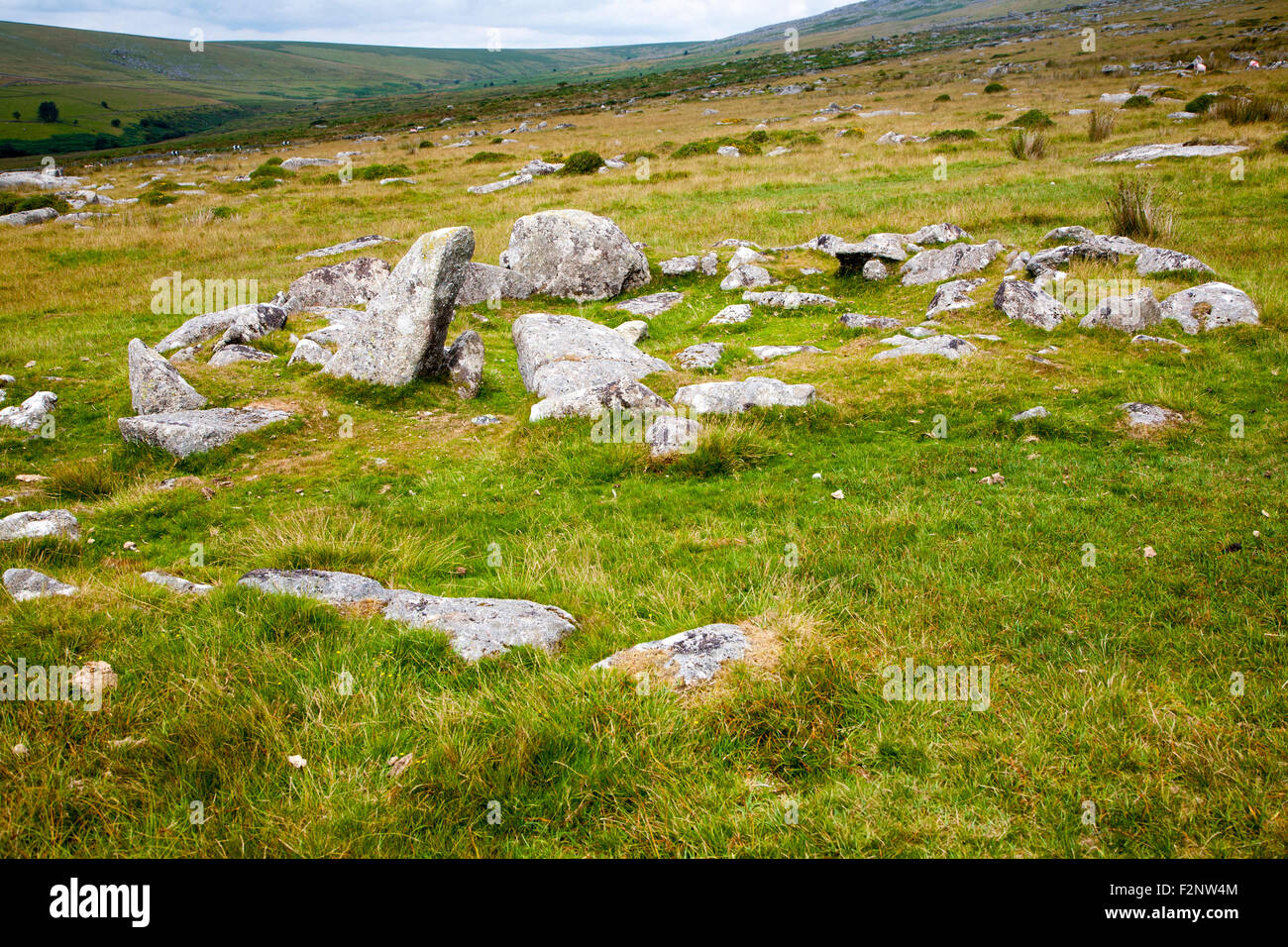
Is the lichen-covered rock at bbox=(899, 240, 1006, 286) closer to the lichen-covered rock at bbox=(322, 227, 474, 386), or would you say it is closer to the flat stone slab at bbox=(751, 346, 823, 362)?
the flat stone slab at bbox=(751, 346, 823, 362)

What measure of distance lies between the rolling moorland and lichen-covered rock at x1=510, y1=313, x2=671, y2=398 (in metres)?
0.66

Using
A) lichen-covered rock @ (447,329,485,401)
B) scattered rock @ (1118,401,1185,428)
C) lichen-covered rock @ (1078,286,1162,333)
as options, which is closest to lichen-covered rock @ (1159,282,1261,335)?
lichen-covered rock @ (1078,286,1162,333)

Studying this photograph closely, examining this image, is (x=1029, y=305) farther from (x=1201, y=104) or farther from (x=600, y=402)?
(x=1201, y=104)

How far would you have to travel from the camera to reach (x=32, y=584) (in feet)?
19.8

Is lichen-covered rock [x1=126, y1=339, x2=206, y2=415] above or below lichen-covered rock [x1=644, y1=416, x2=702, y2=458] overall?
above


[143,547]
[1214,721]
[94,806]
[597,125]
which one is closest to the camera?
[94,806]

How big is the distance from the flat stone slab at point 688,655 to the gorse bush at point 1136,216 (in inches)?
772

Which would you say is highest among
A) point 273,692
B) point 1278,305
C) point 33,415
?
point 1278,305

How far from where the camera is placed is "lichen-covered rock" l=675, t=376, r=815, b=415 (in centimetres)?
1111

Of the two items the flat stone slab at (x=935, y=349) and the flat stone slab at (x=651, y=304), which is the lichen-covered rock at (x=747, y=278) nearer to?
the flat stone slab at (x=651, y=304)
